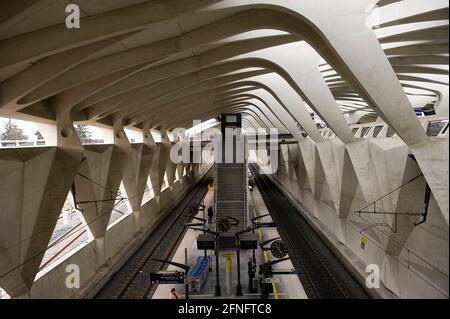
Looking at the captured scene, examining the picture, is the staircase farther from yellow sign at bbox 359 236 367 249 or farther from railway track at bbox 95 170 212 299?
yellow sign at bbox 359 236 367 249

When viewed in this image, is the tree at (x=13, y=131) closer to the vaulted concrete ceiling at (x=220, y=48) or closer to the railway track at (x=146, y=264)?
the railway track at (x=146, y=264)

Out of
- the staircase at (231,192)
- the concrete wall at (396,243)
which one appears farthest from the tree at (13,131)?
the concrete wall at (396,243)

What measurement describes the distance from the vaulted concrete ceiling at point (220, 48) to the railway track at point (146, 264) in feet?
24.8

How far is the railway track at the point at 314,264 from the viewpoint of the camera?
506 inches

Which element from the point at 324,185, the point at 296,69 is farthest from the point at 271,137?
the point at 296,69

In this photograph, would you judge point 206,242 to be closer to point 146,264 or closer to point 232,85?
point 146,264

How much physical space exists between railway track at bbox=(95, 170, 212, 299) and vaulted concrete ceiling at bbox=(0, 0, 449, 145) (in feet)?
24.8

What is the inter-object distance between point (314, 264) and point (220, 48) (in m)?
11.3

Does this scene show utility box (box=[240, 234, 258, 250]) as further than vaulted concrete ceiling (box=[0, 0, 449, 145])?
Yes

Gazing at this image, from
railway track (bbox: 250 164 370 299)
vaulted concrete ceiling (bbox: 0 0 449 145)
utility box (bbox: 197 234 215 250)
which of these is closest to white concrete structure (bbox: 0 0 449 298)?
vaulted concrete ceiling (bbox: 0 0 449 145)

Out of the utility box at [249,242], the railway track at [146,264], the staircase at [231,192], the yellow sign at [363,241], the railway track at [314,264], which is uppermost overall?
the staircase at [231,192]

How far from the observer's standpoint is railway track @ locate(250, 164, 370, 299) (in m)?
12.9

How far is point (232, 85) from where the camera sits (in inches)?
765
